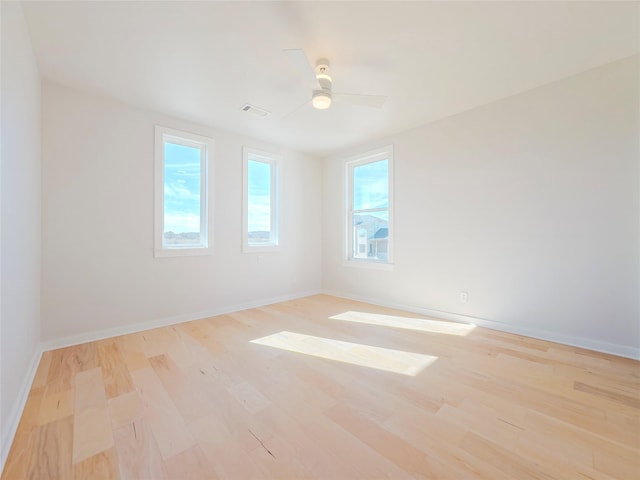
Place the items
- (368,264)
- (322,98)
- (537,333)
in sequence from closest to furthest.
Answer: (322,98)
(537,333)
(368,264)

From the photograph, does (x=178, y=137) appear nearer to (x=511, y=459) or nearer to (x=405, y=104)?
(x=405, y=104)

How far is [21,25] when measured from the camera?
1795 mm

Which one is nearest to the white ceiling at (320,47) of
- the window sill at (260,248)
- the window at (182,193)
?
the window at (182,193)

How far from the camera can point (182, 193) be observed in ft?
11.5

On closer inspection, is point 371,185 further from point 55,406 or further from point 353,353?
point 55,406

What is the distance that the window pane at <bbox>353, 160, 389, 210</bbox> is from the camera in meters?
4.21

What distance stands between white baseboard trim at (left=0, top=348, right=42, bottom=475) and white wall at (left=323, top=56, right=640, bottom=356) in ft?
12.3

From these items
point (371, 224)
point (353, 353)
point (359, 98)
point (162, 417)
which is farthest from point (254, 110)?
point (162, 417)

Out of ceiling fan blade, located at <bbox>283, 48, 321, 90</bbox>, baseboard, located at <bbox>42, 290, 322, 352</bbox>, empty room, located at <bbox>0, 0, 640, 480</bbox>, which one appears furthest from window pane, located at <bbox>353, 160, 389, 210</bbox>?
ceiling fan blade, located at <bbox>283, 48, 321, 90</bbox>

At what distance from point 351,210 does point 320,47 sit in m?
2.82

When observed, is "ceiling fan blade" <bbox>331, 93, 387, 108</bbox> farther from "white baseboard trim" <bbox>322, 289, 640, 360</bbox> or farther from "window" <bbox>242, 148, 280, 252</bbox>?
"white baseboard trim" <bbox>322, 289, 640, 360</bbox>

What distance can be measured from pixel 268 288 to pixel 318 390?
8.51 feet

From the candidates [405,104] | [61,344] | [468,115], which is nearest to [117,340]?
[61,344]

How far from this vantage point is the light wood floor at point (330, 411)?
4.12ft
